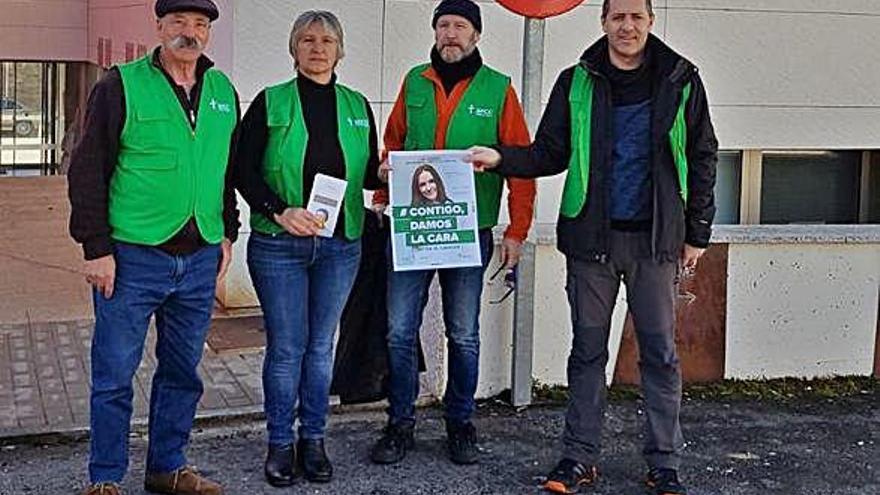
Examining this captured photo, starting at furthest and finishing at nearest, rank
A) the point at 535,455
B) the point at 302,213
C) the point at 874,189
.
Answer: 1. the point at 874,189
2. the point at 535,455
3. the point at 302,213

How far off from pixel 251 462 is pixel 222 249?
106cm

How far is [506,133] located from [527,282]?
3.68 feet

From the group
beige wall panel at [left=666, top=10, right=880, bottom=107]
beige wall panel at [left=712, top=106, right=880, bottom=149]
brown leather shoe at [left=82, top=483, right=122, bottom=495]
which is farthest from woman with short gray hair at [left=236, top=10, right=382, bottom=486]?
beige wall panel at [left=712, top=106, right=880, bottom=149]

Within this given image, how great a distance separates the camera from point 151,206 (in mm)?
4152

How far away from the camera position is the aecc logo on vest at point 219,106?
4266 mm

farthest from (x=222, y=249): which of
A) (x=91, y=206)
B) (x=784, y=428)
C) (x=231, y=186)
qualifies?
(x=784, y=428)

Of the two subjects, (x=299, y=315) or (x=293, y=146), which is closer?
(x=293, y=146)

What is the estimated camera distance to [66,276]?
9.32 meters

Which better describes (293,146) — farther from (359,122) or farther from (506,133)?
(506,133)

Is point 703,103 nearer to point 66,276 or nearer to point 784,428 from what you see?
point 784,428

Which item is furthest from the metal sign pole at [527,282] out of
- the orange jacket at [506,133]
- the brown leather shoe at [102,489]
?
the brown leather shoe at [102,489]

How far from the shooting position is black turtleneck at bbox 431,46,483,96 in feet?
15.6

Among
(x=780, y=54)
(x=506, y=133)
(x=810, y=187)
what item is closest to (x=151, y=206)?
(x=506, y=133)

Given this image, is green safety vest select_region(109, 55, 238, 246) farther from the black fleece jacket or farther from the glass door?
the glass door
